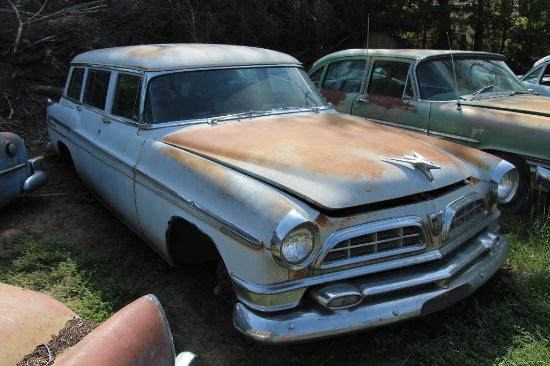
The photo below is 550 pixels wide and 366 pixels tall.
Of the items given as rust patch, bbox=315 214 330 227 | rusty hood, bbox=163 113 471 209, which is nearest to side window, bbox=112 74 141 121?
rusty hood, bbox=163 113 471 209

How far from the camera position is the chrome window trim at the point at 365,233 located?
8.22 ft

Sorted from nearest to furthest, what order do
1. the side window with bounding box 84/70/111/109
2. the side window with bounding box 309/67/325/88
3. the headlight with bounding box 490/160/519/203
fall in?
the headlight with bounding box 490/160/519/203 < the side window with bounding box 84/70/111/109 < the side window with bounding box 309/67/325/88

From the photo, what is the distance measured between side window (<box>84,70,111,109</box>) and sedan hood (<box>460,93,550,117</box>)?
356cm

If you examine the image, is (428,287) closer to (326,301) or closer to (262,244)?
(326,301)

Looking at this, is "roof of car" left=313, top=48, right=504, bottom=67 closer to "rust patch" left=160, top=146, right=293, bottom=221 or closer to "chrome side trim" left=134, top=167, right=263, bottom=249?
"rust patch" left=160, top=146, right=293, bottom=221

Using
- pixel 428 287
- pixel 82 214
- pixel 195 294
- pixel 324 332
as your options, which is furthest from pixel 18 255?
pixel 428 287

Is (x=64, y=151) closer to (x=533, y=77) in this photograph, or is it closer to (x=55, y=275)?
(x=55, y=275)

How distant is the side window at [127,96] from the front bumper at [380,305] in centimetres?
203

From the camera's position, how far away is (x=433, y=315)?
319 centimetres

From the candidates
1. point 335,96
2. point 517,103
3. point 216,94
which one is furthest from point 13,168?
point 517,103

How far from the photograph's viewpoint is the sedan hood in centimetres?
471

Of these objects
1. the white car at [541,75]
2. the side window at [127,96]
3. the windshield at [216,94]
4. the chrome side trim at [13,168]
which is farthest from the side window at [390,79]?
the chrome side trim at [13,168]

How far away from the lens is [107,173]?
4172mm

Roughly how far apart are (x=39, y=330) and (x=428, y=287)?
1.96 meters
